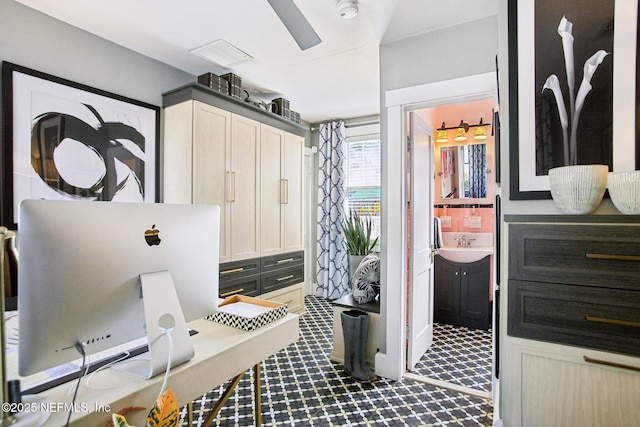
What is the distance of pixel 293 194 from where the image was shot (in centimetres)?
386

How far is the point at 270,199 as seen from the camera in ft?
11.5

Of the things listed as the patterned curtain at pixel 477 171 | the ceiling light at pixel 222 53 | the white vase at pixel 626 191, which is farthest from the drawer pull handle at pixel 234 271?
the patterned curtain at pixel 477 171

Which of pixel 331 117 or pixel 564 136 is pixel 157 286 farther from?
pixel 331 117

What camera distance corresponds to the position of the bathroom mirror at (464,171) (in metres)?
3.85

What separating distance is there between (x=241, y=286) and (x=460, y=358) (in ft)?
6.77

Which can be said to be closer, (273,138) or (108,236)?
(108,236)

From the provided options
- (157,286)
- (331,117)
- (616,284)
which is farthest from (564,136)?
(331,117)

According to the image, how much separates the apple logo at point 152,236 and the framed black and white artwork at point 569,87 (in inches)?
59.5

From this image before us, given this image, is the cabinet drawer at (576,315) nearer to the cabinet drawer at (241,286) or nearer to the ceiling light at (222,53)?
the cabinet drawer at (241,286)

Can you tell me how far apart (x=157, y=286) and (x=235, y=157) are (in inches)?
88.3

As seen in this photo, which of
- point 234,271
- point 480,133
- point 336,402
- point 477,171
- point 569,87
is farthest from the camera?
point 477,171

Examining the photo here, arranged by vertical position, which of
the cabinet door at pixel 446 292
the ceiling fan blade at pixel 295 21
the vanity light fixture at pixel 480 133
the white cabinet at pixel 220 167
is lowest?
the cabinet door at pixel 446 292

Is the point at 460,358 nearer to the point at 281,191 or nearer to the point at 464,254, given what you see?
the point at 464,254

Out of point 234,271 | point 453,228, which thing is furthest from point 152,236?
point 453,228
